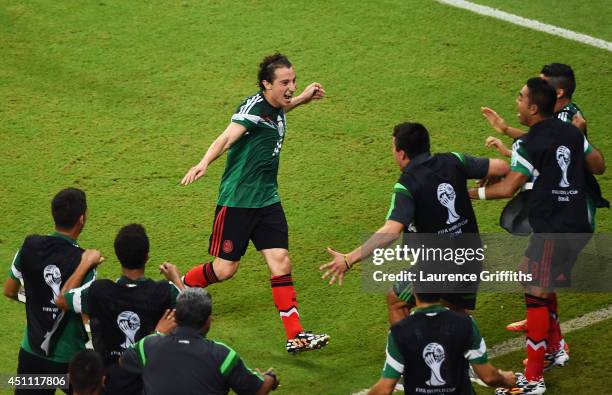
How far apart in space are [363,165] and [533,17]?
4.07 metres

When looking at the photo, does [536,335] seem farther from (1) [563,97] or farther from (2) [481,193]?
(1) [563,97]

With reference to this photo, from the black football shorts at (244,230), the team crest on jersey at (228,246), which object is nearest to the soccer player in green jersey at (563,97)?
the black football shorts at (244,230)

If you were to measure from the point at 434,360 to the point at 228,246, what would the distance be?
3016 mm

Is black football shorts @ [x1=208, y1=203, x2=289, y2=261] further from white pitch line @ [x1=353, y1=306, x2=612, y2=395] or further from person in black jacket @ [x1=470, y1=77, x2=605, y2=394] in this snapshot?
white pitch line @ [x1=353, y1=306, x2=612, y2=395]

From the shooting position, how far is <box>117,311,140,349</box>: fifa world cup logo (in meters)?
7.04

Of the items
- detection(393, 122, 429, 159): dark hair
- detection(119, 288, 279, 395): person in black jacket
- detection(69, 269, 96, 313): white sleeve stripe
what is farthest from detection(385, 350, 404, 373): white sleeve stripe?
detection(69, 269, 96, 313): white sleeve stripe

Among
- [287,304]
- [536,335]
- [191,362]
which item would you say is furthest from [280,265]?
[191,362]

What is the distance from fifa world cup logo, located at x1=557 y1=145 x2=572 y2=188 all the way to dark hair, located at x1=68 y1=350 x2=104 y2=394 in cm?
389

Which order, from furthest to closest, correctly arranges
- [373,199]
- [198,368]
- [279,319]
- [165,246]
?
[373,199], [165,246], [279,319], [198,368]

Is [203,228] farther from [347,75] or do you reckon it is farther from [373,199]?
[347,75]

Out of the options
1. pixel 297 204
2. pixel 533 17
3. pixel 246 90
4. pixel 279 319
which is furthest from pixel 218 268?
pixel 533 17

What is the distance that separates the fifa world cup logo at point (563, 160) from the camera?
8453mm

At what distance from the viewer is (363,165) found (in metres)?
11.9

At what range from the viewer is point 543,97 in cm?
848
